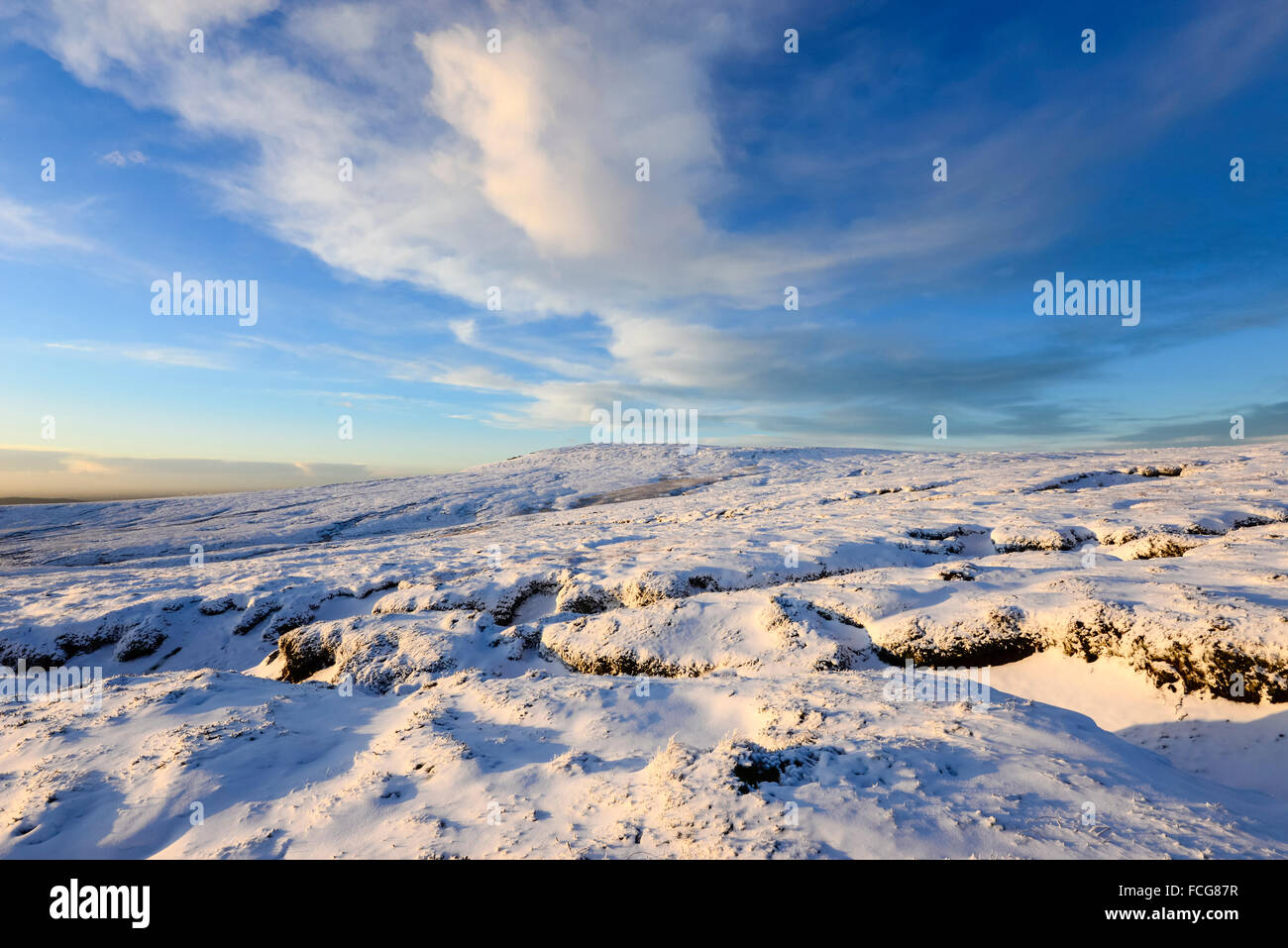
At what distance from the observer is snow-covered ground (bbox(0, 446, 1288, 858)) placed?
218 inches

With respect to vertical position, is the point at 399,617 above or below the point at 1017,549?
below

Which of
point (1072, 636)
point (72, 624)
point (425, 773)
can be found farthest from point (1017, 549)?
point (72, 624)

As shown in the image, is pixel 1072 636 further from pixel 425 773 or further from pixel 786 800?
pixel 425 773

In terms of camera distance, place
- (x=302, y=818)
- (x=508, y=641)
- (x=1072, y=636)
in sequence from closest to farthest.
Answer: (x=302, y=818) < (x=1072, y=636) < (x=508, y=641)

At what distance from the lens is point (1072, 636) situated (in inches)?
425

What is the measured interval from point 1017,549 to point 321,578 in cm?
2815

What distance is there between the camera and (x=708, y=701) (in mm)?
9500

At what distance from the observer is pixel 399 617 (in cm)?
1606

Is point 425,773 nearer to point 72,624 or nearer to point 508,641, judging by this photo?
point 508,641

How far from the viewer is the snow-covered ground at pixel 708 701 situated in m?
5.55
